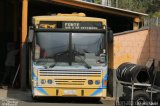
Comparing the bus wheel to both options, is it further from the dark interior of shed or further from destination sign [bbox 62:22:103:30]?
the dark interior of shed

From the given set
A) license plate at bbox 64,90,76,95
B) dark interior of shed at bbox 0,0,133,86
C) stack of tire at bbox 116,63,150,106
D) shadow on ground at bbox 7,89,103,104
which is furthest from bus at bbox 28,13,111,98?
dark interior of shed at bbox 0,0,133,86

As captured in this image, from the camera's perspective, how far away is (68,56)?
17.8 meters

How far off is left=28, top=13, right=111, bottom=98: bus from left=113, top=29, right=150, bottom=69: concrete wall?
7.39 feet

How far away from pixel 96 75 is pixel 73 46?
1.27 meters

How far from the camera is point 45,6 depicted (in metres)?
25.9

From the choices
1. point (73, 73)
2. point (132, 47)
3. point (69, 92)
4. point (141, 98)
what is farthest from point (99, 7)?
point (141, 98)

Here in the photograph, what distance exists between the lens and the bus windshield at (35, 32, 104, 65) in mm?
17688

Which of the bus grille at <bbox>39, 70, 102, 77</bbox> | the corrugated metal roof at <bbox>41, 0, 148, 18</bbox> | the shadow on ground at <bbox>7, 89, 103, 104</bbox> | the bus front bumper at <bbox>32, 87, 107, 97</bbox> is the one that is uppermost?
the corrugated metal roof at <bbox>41, 0, 148, 18</bbox>

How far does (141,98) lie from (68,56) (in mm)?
4267

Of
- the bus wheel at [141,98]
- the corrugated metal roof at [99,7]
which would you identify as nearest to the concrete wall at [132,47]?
the corrugated metal roof at [99,7]

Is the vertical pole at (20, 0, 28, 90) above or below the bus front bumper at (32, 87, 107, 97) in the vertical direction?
above

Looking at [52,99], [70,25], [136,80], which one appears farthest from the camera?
[52,99]

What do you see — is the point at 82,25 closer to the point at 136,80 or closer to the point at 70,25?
the point at 70,25

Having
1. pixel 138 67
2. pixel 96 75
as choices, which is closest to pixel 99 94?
pixel 96 75
